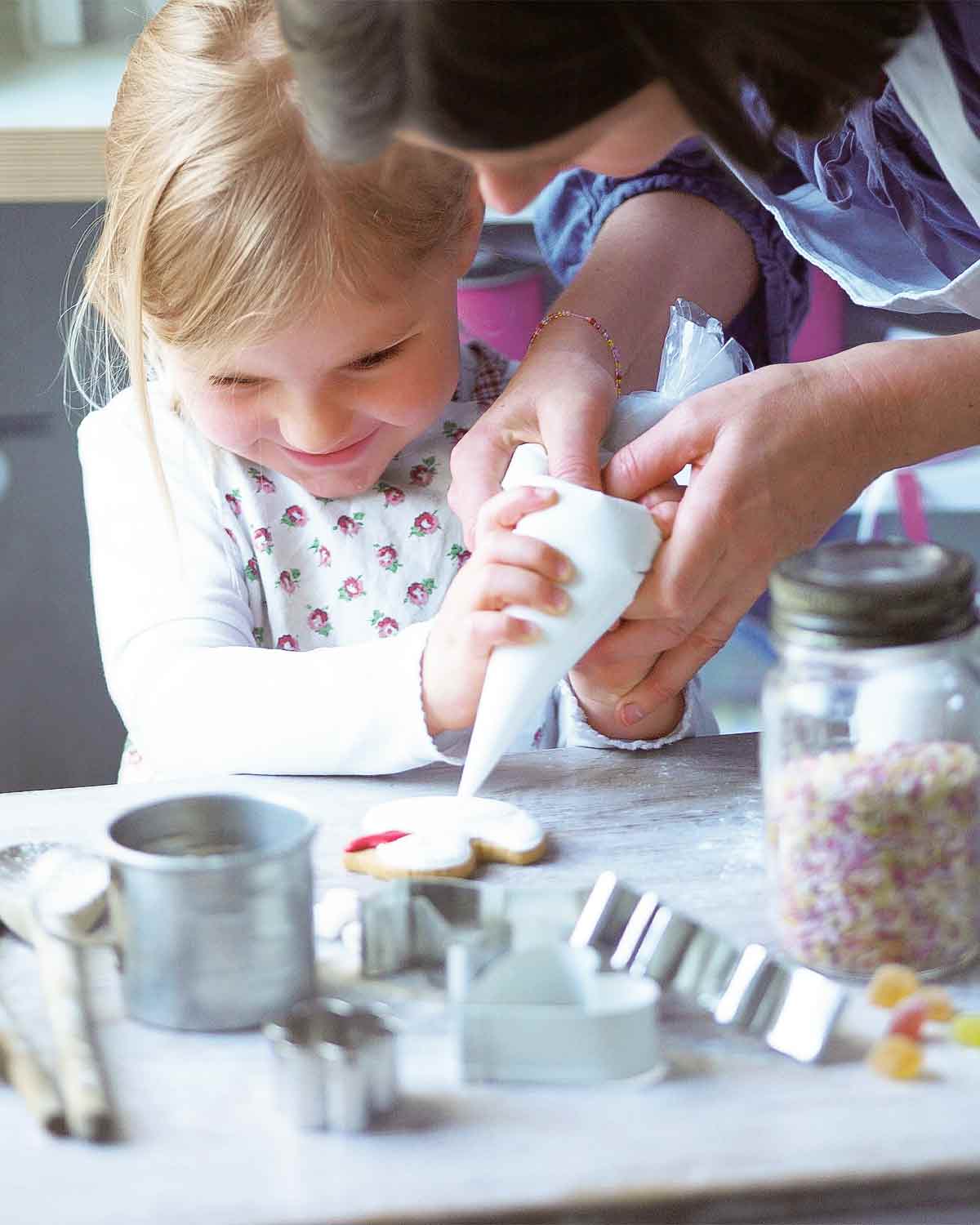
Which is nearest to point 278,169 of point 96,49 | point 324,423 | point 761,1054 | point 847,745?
point 324,423

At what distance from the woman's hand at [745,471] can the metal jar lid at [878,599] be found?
0.66 feet

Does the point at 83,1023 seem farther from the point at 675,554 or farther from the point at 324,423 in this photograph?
the point at 324,423

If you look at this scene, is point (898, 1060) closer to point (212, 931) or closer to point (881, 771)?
point (881, 771)

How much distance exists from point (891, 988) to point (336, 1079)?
24 cm

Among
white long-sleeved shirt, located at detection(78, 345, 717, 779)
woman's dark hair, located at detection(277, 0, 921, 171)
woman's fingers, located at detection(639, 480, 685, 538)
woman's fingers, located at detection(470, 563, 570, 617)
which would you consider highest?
woman's dark hair, located at detection(277, 0, 921, 171)

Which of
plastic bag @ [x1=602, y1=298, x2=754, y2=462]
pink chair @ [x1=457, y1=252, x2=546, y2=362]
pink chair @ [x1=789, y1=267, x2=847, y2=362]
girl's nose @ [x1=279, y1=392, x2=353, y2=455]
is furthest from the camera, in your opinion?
pink chair @ [x1=789, y1=267, x2=847, y2=362]

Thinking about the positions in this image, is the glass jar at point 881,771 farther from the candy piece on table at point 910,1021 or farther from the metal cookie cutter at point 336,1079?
the metal cookie cutter at point 336,1079

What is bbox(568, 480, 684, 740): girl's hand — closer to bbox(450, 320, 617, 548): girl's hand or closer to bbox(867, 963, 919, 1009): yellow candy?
bbox(450, 320, 617, 548): girl's hand

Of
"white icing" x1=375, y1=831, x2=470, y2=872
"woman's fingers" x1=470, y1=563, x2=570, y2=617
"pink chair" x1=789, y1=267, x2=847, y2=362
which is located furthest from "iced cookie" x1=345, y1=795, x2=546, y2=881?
"pink chair" x1=789, y1=267, x2=847, y2=362

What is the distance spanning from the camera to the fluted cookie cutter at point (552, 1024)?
0.56 meters

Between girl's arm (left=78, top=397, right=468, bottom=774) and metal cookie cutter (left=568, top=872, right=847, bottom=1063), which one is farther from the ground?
metal cookie cutter (left=568, top=872, right=847, bottom=1063)

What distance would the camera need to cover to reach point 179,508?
120 cm

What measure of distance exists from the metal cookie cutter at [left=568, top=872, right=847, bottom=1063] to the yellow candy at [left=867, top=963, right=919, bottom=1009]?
0.01 m

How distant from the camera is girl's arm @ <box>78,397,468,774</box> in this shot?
35.6 inches
